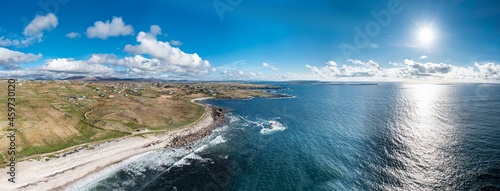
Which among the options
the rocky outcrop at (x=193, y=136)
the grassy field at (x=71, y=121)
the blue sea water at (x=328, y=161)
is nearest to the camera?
the blue sea water at (x=328, y=161)

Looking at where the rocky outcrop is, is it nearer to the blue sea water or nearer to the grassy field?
the blue sea water

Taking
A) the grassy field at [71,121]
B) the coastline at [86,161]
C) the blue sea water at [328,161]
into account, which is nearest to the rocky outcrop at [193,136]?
the coastline at [86,161]

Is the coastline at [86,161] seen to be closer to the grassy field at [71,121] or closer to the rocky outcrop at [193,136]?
the rocky outcrop at [193,136]

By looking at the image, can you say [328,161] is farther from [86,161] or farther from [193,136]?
[86,161]

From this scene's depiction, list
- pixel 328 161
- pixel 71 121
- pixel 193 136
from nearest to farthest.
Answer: pixel 328 161 < pixel 71 121 < pixel 193 136

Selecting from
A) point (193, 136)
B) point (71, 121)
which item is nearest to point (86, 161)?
point (71, 121)

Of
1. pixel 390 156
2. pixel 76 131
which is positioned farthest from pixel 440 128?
pixel 76 131

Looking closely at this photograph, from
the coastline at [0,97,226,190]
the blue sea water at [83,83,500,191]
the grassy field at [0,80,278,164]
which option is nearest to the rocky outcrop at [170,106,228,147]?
the coastline at [0,97,226,190]

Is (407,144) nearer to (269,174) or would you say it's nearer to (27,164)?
(269,174)

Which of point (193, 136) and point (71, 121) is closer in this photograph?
point (71, 121)
